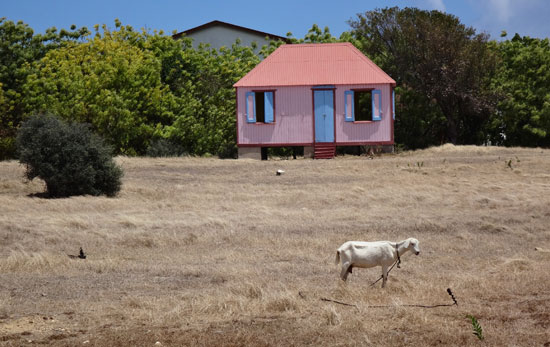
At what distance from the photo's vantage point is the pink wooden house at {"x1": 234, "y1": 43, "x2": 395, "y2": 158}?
110ft

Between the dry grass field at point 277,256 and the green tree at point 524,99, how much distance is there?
29.7 ft

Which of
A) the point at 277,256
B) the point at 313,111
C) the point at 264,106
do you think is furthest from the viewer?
the point at 264,106

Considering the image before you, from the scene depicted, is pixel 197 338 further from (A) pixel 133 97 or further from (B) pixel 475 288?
(A) pixel 133 97

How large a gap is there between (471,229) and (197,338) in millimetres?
10610

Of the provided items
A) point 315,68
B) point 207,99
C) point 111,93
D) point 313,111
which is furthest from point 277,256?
point 207,99

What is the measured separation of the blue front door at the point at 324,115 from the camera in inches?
1318

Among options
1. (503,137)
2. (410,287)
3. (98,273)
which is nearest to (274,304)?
(410,287)

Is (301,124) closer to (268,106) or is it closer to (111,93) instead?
(268,106)

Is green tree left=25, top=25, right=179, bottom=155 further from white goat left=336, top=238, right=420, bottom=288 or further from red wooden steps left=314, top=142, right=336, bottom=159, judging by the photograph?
white goat left=336, top=238, right=420, bottom=288

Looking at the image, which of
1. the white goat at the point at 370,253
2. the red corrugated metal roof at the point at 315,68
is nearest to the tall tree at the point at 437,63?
the red corrugated metal roof at the point at 315,68

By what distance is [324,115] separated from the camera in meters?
33.6

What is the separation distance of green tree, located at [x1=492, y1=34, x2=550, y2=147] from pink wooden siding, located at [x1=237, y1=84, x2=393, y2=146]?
24.9 ft

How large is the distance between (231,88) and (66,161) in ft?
56.5

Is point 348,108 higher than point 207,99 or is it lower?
lower
